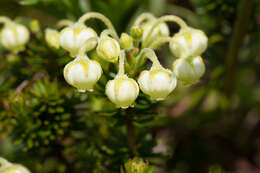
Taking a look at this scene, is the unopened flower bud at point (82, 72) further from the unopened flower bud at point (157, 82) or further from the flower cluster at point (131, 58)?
the unopened flower bud at point (157, 82)

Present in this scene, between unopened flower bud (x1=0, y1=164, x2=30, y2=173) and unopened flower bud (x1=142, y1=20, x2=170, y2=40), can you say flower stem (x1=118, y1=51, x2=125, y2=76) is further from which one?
unopened flower bud (x1=0, y1=164, x2=30, y2=173)

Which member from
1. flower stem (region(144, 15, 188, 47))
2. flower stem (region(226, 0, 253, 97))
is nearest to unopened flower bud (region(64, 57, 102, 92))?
flower stem (region(144, 15, 188, 47))

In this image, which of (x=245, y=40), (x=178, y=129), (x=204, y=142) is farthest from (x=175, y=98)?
(x=245, y=40)

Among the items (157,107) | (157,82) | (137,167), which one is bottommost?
(137,167)

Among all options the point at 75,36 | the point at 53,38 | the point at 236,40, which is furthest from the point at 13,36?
the point at 236,40

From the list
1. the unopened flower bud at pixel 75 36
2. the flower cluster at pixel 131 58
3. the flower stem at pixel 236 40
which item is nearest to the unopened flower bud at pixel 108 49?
the flower cluster at pixel 131 58

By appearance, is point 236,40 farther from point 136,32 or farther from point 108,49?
point 108,49

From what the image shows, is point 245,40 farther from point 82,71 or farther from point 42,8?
point 82,71
